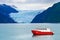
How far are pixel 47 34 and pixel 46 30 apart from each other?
1939mm

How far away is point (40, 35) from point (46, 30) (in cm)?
265

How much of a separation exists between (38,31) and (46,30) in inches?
78.3

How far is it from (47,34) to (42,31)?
2.24 m

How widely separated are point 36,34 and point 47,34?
2824 mm

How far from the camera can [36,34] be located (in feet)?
209

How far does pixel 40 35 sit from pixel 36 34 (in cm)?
154

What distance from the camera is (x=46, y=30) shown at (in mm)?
64312

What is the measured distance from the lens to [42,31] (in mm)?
64438

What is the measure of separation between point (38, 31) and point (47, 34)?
2.71 meters

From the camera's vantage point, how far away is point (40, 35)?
62.5 meters

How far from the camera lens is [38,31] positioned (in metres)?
64.2

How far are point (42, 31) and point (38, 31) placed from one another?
3.36 ft
